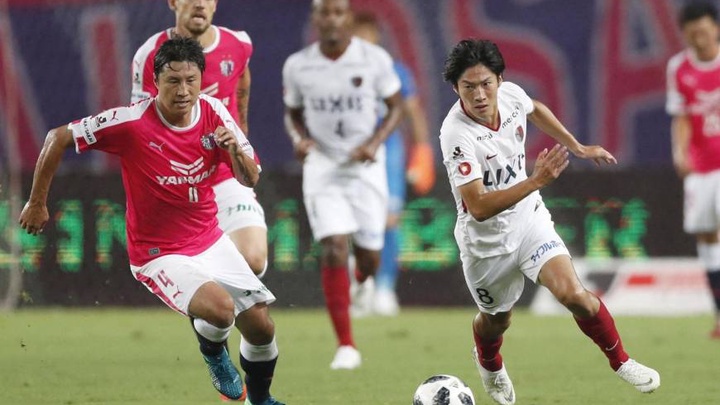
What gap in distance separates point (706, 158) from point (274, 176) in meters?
3.95

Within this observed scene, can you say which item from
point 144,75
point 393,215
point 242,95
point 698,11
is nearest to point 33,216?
point 144,75

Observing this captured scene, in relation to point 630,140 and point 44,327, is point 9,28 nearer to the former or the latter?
point 44,327

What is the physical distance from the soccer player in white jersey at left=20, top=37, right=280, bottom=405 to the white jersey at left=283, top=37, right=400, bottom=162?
2.73 m

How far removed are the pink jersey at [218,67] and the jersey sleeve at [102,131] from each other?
38.8 inches

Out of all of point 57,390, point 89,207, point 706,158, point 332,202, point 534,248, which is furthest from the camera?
point 89,207

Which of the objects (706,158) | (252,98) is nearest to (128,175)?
(706,158)

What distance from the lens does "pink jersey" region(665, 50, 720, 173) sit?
11141 mm

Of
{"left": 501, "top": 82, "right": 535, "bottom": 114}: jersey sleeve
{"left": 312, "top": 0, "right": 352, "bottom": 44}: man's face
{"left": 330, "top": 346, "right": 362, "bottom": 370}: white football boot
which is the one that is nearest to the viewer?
{"left": 501, "top": 82, "right": 535, "bottom": 114}: jersey sleeve

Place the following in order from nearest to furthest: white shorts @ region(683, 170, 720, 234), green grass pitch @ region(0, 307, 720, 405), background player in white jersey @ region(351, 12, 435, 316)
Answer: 1. green grass pitch @ region(0, 307, 720, 405)
2. white shorts @ region(683, 170, 720, 234)
3. background player in white jersey @ region(351, 12, 435, 316)

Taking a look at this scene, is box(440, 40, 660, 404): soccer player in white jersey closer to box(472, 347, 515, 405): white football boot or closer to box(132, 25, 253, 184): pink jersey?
box(472, 347, 515, 405): white football boot

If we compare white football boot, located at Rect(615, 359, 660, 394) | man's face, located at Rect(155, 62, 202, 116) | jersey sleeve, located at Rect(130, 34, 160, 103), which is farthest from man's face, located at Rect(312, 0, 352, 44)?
white football boot, located at Rect(615, 359, 660, 394)

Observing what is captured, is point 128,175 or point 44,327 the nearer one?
point 128,175

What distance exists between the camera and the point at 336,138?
389 inches

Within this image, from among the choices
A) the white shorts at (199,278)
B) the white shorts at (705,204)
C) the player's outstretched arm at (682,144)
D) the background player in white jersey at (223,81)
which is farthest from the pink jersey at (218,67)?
the white shorts at (705,204)
